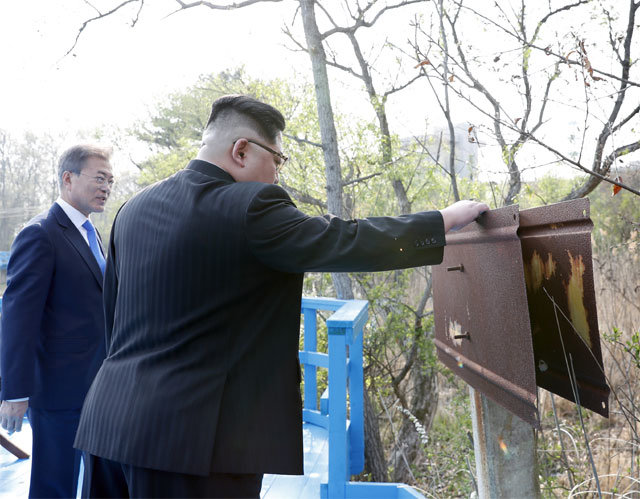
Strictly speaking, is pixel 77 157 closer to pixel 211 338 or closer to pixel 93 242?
pixel 93 242

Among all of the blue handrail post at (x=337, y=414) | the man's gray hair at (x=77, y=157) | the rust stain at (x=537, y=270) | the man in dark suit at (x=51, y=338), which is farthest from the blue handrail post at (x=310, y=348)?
the rust stain at (x=537, y=270)

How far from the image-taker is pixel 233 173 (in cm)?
187

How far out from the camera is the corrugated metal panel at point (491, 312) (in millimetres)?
1842

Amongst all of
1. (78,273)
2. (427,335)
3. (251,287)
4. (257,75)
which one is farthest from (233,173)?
(257,75)

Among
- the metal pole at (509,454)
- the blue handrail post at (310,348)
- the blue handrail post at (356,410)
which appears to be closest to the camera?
the metal pole at (509,454)

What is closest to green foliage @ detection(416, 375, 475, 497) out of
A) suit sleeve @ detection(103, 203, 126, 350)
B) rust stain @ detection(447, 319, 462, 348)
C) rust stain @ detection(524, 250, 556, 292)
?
rust stain @ detection(447, 319, 462, 348)

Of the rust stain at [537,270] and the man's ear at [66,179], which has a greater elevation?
the man's ear at [66,179]

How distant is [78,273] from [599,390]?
228cm

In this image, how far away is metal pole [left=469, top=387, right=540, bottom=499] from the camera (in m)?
2.53

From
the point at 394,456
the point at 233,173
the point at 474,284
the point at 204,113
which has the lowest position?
the point at 394,456

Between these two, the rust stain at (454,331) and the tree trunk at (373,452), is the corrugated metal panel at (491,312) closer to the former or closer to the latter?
the rust stain at (454,331)

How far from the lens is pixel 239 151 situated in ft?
6.18

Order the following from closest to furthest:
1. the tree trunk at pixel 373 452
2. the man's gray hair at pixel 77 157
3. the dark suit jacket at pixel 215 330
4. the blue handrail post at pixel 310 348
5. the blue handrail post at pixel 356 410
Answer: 1. the dark suit jacket at pixel 215 330
2. the man's gray hair at pixel 77 157
3. the blue handrail post at pixel 356 410
4. the blue handrail post at pixel 310 348
5. the tree trunk at pixel 373 452

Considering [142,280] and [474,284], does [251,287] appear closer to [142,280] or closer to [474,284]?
[142,280]
